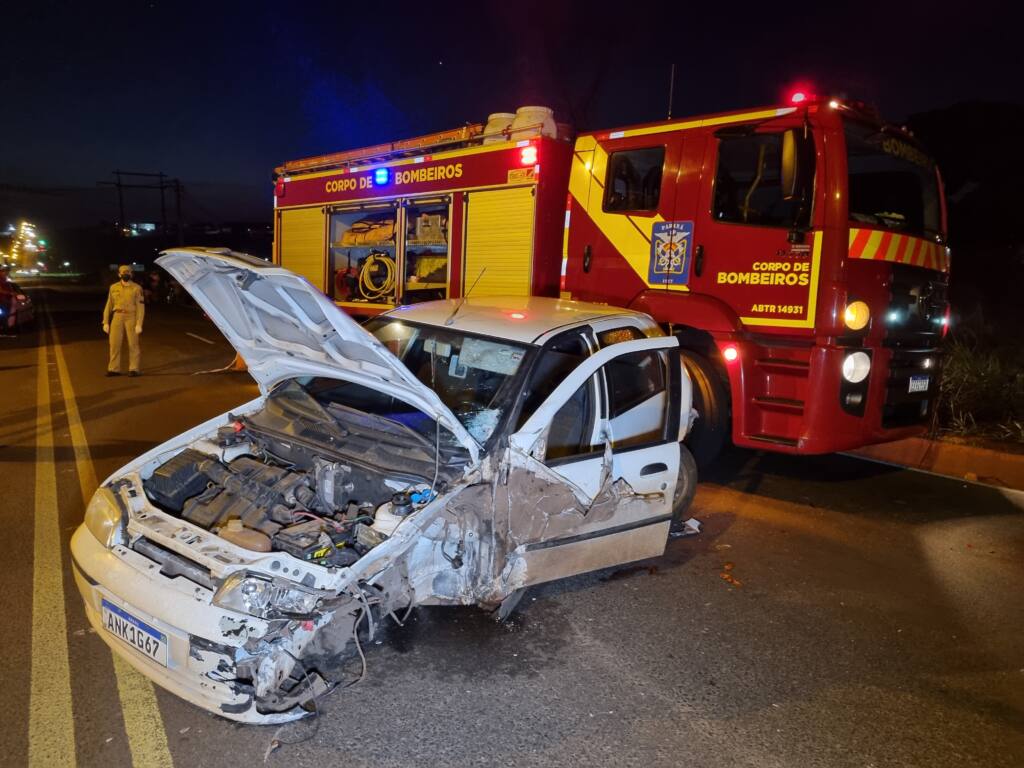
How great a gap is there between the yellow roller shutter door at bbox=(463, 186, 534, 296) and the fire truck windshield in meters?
2.86

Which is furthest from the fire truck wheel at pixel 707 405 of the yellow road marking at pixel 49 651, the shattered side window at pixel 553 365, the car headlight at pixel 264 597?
the yellow road marking at pixel 49 651

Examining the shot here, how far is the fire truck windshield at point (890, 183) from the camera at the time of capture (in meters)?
5.64

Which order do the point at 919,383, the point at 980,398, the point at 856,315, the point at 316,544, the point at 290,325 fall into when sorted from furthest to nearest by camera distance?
the point at 980,398, the point at 919,383, the point at 856,315, the point at 290,325, the point at 316,544

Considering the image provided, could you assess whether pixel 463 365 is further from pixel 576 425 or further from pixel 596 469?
pixel 596 469

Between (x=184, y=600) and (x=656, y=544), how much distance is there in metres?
2.48

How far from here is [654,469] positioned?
4.15 meters

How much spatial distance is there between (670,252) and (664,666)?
373 centimetres

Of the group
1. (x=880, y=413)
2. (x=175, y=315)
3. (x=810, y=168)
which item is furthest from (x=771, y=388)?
(x=175, y=315)

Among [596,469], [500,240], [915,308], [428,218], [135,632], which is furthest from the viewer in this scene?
[428,218]

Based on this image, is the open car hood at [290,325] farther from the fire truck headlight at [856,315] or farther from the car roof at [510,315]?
the fire truck headlight at [856,315]

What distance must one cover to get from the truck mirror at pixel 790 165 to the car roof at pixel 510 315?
1507 millimetres

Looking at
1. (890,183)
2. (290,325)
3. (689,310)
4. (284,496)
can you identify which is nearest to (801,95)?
(890,183)

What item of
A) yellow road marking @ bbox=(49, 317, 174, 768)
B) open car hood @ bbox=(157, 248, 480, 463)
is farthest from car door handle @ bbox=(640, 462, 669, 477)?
yellow road marking @ bbox=(49, 317, 174, 768)

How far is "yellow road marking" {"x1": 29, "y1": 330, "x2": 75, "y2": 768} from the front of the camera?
8.80 ft
